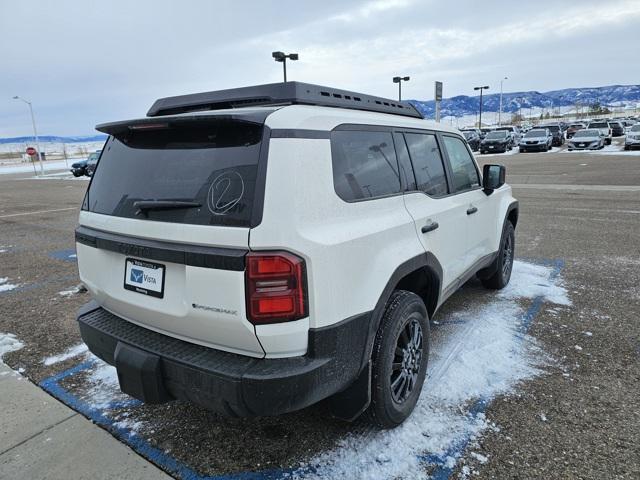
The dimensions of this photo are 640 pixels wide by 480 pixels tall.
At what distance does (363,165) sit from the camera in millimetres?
2492

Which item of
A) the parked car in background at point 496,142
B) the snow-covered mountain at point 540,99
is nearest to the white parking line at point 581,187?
the parked car in background at point 496,142

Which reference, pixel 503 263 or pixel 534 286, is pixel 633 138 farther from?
pixel 503 263

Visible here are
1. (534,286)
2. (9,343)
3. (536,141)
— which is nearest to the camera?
(9,343)

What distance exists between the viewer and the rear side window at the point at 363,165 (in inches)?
90.5

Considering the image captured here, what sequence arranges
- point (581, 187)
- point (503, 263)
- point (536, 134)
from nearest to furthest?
point (503, 263)
point (581, 187)
point (536, 134)

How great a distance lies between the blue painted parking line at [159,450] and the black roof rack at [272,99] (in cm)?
198

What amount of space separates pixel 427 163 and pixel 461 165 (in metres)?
0.85

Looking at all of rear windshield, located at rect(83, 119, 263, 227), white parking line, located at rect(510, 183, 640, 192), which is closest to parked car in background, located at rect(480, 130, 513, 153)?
white parking line, located at rect(510, 183, 640, 192)

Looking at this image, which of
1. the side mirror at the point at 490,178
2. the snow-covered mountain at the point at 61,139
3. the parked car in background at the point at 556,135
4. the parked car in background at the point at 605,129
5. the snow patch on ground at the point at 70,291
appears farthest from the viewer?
the snow-covered mountain at the point at 61,139

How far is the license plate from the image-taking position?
2.23m

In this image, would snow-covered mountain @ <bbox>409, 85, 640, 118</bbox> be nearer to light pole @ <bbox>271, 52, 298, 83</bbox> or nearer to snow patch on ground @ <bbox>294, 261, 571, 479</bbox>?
light pole @ <bbox>271, 52, 298, 83</bbox>

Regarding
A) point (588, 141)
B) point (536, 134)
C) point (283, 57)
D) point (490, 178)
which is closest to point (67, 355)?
point (490, 178)

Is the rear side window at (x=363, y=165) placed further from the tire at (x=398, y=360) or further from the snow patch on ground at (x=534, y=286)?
the snow patch on ground at (x=534, y=286)

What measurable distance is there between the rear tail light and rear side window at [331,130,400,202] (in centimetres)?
52
